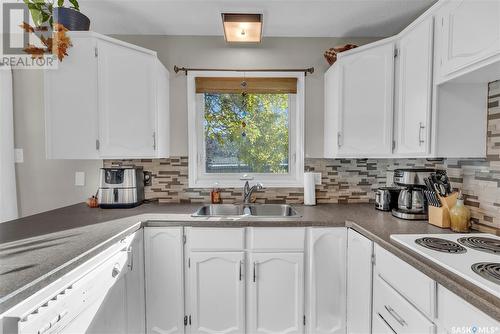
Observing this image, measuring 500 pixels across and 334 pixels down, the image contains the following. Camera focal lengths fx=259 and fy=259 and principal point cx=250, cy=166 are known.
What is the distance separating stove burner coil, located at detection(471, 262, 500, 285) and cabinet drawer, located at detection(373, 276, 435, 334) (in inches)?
10.0

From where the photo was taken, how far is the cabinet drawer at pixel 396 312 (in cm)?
99

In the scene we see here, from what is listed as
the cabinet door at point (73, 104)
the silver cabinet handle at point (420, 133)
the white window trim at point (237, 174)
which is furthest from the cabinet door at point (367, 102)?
the cabinet door at point (73, 104)

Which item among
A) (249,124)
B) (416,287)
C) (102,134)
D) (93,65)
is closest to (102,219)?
(102,134)

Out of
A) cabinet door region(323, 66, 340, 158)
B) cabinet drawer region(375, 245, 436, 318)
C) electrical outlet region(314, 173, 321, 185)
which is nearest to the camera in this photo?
cabinet drawer region(375, 245, 436, 318)

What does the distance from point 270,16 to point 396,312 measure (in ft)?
6.58

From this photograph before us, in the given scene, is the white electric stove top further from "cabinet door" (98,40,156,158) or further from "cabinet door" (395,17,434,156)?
"cabinet door" (98,40,156,158)

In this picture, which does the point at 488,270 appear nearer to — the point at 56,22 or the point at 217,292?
the point at 217,292

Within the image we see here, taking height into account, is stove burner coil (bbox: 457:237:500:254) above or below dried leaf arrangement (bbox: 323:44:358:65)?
below

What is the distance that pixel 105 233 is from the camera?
135cm

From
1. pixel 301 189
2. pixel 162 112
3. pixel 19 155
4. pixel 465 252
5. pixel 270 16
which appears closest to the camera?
pixel 465 252

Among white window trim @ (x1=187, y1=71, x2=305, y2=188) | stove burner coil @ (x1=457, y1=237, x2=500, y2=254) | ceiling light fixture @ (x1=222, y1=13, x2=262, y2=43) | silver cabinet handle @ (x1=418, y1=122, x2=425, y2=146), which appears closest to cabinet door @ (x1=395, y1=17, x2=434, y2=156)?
silver cabinet handle @ (x1=418, y1=122, x2=425, y2=146)

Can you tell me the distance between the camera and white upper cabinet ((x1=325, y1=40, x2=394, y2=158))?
1824 millimetres

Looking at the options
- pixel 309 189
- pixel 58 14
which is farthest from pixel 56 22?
pixel 309 189

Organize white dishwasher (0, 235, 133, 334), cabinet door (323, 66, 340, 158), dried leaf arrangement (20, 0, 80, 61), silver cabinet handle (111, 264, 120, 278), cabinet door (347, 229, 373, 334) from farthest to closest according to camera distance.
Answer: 1. cabinet door (323, 66, 340, 158)
2. dried leaf arrangement (20, 0, 80, 61)
3. cabinet door (347, 229, 373, 334)
4. silver cabinet handle (111, 264, 120, 278)
5. white dishwasher (0, 235, 133, 334)
